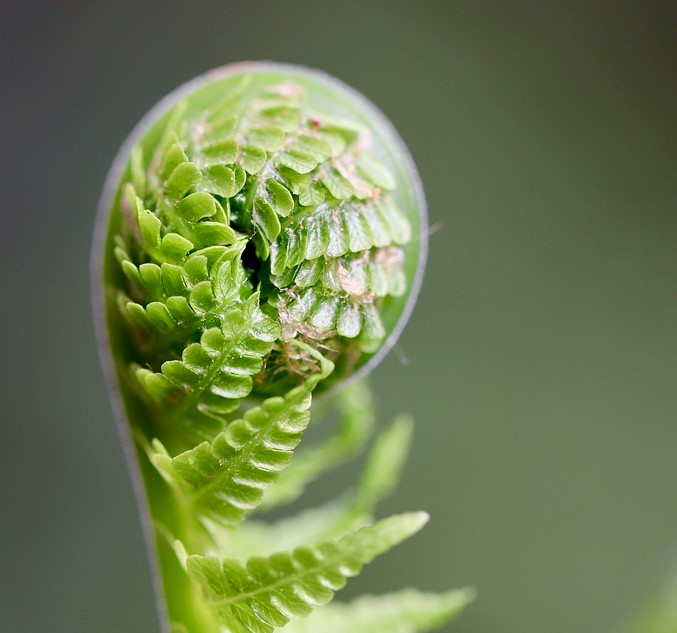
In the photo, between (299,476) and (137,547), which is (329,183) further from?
(137,547)

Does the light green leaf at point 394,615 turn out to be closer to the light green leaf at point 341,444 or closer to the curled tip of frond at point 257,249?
the light green leaf at point 341,444

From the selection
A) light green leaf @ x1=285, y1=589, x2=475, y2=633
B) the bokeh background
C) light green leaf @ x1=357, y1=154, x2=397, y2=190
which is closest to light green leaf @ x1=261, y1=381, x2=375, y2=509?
light green leaf @ x1=285, y1=589, x2=475, y2=633

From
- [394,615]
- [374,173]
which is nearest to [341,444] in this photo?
[394,615]

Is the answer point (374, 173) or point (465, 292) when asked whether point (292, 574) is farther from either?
point (465, 292)

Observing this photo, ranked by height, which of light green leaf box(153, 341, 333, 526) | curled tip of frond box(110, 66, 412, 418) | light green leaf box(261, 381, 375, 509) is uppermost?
curled tip of frond box(110, 66, 412, 418)

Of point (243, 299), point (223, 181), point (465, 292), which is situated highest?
point (223, 181)

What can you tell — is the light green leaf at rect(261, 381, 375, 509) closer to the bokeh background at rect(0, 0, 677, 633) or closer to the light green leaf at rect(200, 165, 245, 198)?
the light green leaf at rect(200, 165, 245, 198)
